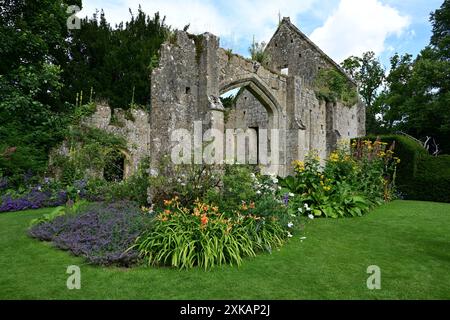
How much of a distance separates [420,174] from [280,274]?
881 cm

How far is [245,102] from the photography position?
62.8 feet

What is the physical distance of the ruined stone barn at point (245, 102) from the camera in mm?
8047

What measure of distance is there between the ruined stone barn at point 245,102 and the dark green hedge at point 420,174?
418cm

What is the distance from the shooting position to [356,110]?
66.6ft

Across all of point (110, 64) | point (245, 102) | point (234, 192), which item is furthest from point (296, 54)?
point (234, 192)

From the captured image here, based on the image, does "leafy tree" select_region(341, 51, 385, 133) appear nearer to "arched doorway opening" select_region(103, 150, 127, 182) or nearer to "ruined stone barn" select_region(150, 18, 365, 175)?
"ruined stone barn" select_region(150, 18, 365, 175)

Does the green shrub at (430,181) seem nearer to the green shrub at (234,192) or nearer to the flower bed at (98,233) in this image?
the green shrub at (234,192)

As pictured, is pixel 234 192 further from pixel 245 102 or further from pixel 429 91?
pixel 429 91

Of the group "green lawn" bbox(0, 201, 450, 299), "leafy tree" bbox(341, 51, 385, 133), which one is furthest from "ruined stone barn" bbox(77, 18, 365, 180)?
"leafy tree" bbox(341, 51, 385, 133)

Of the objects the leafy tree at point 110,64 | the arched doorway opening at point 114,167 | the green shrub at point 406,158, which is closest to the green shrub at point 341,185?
the green shrub at point 406,158

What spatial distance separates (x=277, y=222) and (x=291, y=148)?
8.83 meters
